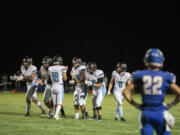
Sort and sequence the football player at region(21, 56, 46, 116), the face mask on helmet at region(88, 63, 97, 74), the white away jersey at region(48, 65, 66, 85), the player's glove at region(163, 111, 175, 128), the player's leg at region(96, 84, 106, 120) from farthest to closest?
the football player at region(21, 56, 46, 116)
the face mask on helmet at region(88, 63, 97, 74)
the player's leg at region(96, 84, 106, 120)
the white away jersey at region(48, 65, 66, 85)
the player's glove at region(163, 111, 175, 128)

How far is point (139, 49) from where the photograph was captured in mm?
42125

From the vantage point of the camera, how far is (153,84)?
14.0ft

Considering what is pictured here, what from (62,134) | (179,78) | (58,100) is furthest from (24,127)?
(179,78)

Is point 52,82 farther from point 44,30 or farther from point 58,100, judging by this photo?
point 44,30

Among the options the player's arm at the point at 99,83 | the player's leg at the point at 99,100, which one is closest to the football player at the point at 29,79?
the player's arm at the point at 99,83

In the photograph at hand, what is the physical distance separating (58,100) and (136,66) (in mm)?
30499

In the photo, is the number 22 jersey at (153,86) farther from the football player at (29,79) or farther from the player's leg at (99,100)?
the football player at (29,79)

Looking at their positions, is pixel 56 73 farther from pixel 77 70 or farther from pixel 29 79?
pixel 29 79

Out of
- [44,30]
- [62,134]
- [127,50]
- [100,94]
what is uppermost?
[44,30]

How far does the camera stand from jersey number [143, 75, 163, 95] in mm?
4273

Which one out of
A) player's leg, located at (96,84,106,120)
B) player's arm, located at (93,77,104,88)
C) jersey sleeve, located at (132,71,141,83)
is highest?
jersey sleeve, located at (132,71,141,83)

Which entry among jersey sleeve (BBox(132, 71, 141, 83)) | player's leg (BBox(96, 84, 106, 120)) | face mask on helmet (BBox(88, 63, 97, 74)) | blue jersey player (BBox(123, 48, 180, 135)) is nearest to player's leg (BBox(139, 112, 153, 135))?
blue jersey player (BBox(123, 48, 180, 135))

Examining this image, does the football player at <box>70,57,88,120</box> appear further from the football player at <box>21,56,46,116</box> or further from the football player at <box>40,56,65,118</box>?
the football player at <box>21,56,46,116</box>

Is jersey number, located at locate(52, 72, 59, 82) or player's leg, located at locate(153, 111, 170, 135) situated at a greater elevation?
jersey number, located at locate(52, 72, 59, 82)
